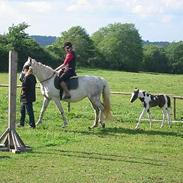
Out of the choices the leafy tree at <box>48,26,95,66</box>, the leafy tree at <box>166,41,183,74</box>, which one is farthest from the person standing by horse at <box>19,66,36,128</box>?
the leafy tree at <box>166,41,183,74</box>

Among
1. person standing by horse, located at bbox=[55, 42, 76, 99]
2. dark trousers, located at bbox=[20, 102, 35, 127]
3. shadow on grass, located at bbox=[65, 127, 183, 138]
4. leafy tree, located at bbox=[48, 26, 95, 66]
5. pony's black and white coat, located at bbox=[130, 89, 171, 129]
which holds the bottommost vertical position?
shadow on grass, located at bbox=[65, 127, 183, 138]

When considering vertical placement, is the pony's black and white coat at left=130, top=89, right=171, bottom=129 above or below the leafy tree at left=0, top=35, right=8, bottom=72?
below

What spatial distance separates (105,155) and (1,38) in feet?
242

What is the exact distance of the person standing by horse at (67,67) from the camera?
17.8 m

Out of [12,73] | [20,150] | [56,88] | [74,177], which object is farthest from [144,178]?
[56,88]

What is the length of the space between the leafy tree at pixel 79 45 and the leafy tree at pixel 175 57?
1849 cm

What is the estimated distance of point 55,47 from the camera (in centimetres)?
9475

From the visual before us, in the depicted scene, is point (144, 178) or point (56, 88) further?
point (56, 88)

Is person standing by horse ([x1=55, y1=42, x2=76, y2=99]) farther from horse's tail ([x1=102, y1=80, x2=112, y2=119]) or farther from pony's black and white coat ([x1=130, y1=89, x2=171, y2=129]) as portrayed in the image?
pony's black and white coat ([x1=130, y1=89, x2=171, y2=129])

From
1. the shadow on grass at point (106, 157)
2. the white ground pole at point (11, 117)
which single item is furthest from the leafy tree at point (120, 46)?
the shadow on grass at point (106, 157)

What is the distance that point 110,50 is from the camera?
387ft

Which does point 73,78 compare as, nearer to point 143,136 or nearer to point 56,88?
point 56,88

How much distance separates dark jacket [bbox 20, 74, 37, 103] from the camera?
18.0m

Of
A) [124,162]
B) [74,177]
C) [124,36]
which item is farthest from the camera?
[124,36]
